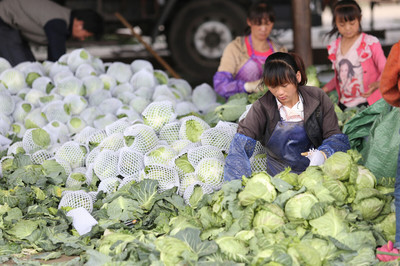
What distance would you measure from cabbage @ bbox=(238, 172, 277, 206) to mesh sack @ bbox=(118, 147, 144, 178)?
3.87 feet

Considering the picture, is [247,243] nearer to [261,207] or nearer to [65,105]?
[261,207]

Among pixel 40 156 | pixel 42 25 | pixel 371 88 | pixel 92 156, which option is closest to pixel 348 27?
pixel 371 88

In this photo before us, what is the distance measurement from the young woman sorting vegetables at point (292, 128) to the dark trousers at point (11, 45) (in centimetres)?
368

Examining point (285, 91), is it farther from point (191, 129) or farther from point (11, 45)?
point (11, 45)

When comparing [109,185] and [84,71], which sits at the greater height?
[84,71]

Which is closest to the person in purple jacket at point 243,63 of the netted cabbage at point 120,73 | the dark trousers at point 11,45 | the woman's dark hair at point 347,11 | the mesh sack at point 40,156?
the woman's dark hair at point 347,11

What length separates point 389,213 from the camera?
318cm

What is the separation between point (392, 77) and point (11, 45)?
184 inches

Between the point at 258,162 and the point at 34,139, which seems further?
the point at 34,139

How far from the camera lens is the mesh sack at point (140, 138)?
4277 millimetres

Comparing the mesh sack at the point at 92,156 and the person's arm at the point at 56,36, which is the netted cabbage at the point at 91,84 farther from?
the mesh sack at the point at 92,156

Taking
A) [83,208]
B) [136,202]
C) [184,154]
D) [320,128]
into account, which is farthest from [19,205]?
[320,128]

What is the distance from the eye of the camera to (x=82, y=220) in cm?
360

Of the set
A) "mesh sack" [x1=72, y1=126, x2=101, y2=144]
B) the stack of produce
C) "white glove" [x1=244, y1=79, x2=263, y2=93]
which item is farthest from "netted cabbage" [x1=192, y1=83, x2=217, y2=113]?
"mesh sack" [x1=72, y1=126, x2=101, y2=144]
